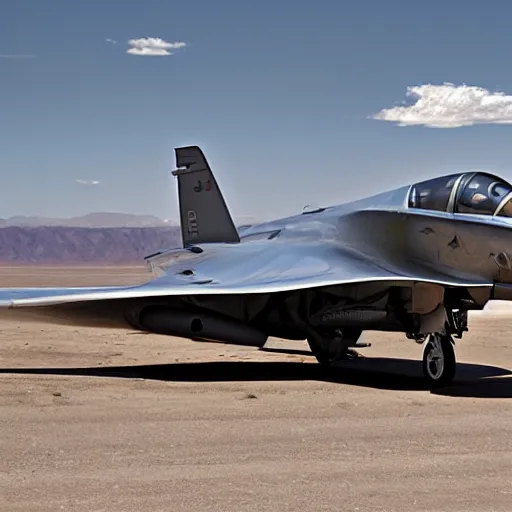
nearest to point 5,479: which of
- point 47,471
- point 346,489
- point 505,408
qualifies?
point 47,471

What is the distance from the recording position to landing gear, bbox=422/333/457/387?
11320mm

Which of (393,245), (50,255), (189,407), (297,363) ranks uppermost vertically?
(393,245)

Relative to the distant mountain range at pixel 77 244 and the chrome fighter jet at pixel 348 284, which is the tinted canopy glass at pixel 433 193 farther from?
the distant mountain range at pixel 77 244

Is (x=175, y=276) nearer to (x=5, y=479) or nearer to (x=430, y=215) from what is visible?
(x=430, y=215)

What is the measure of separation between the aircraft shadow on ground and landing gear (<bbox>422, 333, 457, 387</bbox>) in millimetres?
135

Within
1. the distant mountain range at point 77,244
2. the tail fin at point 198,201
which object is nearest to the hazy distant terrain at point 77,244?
the distant mountain range at point 77,244

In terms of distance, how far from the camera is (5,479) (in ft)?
20.2

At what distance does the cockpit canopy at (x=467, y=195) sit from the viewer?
10859 mm

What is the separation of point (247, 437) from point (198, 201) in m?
9.43

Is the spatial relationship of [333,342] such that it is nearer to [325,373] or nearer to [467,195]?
[325,373]

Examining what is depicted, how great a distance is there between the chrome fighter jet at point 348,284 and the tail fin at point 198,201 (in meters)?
2.47

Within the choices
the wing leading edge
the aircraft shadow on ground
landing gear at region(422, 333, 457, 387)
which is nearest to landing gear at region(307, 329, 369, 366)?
the aircraft shadow on ground

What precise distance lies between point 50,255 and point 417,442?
18240 cm

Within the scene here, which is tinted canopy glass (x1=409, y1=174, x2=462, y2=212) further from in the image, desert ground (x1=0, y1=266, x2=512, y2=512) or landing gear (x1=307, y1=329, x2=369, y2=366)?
desert ground (x1=0, y1=266, x2=512, y2=512)
